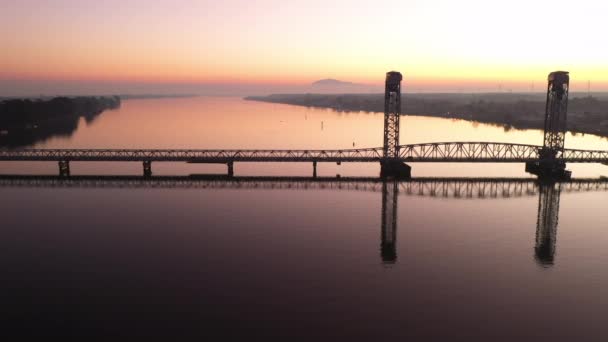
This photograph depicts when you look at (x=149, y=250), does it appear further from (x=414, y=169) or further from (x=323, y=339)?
(x=414, y=169)

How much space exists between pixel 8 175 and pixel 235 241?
50.0 m

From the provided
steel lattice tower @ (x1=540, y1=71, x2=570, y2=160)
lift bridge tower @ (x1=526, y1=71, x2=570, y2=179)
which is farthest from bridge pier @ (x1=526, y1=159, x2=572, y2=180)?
steel lattice tower @ (x1=540, y1=71, x2=570, y2=160)

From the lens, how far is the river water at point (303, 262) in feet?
86.0

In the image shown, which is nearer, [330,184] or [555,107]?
[330,184]

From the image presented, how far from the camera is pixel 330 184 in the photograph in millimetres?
63469

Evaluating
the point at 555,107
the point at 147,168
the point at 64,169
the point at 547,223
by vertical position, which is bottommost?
the point at 547,223

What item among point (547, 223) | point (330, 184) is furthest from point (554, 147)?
point (330, 184)

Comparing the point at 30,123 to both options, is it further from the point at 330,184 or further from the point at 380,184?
the point at 380,184

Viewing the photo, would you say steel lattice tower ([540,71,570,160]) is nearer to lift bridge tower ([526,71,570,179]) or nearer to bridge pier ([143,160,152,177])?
lift bridge tower ([526,71,570,179])

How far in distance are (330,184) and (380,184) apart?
24.2 feet

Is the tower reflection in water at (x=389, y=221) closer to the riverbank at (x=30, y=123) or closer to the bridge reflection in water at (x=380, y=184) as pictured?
the bridge reflection in water at (x=380, y=184)

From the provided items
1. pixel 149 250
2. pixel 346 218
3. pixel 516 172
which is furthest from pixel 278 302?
pixel 516 172

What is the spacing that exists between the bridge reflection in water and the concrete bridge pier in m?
2.02

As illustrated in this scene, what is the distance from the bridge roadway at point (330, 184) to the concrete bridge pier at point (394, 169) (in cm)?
198
